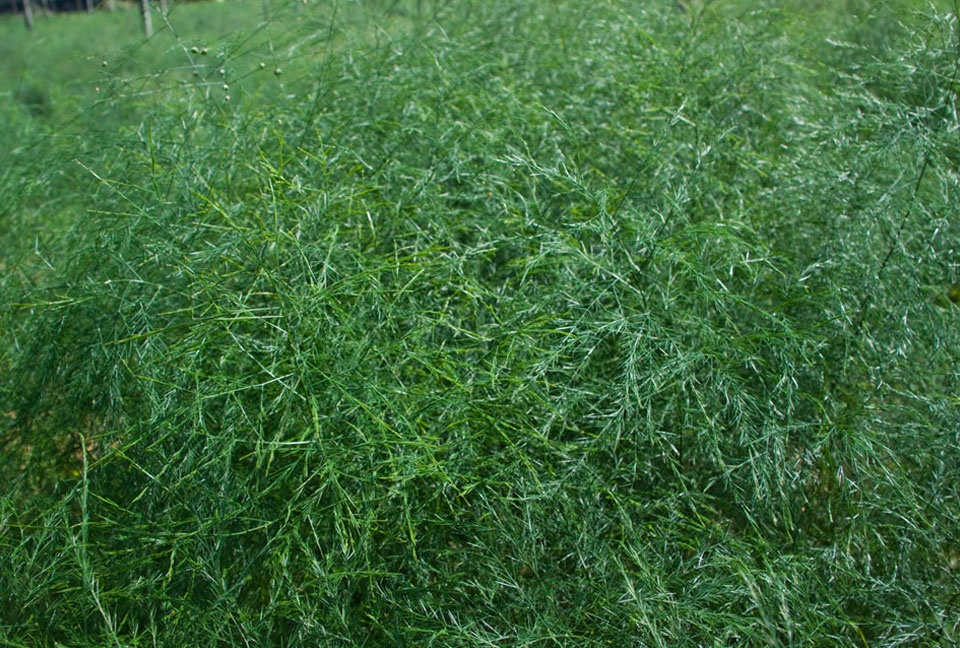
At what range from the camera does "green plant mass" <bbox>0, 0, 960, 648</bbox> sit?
1.68 metres

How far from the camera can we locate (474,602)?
1.74 meters

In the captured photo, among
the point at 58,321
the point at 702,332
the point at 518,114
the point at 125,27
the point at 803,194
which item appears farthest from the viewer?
the point at 125,27

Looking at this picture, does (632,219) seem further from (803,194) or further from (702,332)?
(803,194)

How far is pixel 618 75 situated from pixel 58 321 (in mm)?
1753

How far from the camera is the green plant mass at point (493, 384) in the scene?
66.1 inches

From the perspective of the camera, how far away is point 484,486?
1782mm

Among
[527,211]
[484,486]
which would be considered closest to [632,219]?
[527,211]

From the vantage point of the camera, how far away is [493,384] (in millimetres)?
1749

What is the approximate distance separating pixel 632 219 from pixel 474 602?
95 centimetres

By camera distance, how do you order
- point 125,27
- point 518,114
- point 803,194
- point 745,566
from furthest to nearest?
point 125,27 < point 518,114 < point 803,194 < point 745,566

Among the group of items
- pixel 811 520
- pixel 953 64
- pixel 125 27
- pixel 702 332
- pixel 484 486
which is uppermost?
pixel 953 64

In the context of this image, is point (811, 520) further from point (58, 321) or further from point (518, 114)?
point (58, 321)

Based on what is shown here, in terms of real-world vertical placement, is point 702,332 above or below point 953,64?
below

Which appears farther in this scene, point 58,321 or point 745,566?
point 58,321
